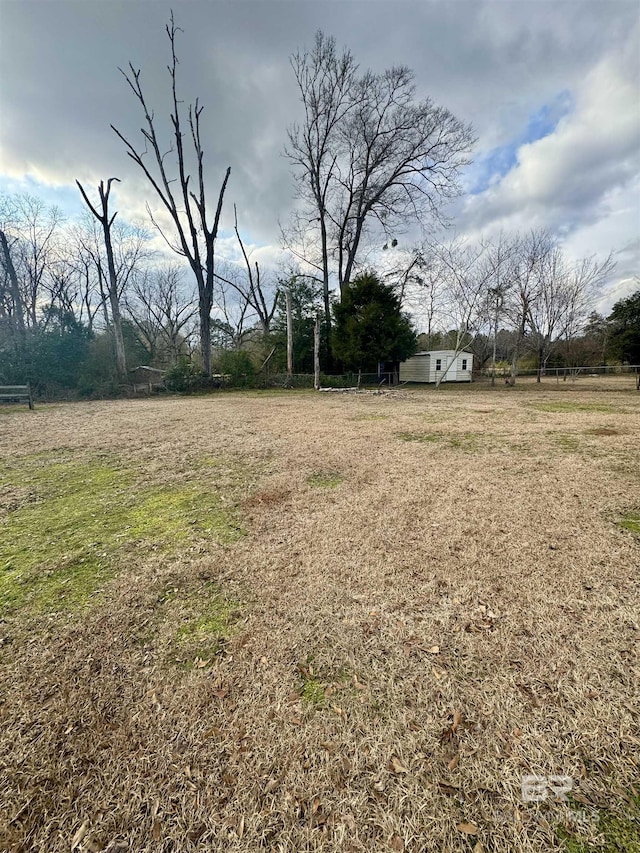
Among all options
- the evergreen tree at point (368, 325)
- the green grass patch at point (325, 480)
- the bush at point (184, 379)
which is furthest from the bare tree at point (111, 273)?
the green grass patch at point (325, 480)

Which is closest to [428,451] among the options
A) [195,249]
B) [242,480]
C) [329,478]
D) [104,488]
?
[329,478]

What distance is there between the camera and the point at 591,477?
3689 millimetres

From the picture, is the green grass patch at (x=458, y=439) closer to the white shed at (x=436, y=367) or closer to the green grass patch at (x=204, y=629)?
the green grass patch at (x=204, y=629)

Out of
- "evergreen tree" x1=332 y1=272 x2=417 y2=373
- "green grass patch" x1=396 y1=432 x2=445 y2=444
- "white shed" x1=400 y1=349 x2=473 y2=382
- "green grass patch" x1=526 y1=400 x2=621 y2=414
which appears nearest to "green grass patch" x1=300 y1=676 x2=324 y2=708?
"green grass patch" x1=396 y1=432 x2=445 y2=444

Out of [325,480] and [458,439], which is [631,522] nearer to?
[325,480]

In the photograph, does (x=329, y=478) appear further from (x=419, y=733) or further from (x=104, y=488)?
(x=419, y=733)

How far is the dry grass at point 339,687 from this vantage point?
96cm

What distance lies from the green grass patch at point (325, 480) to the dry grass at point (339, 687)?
0.48m

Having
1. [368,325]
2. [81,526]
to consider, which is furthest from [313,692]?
[368,325]

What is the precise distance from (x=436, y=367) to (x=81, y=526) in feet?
72.2

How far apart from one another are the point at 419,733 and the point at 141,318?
1194 inches

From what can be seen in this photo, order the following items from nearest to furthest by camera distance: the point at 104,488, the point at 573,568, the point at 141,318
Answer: the point at 573,568
the point at 104,488
the point at 141,318

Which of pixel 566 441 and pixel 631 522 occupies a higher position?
pixel 566 441

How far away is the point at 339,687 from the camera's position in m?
1.38
